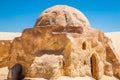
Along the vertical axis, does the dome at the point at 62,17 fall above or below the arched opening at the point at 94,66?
above

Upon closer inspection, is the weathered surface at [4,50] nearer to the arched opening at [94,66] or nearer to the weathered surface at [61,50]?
the weathered surface at [61,50]

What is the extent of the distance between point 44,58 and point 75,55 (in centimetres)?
157

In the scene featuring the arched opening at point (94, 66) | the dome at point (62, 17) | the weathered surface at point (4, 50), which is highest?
the dome at point (62, 17)

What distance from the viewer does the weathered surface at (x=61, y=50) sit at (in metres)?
12.3

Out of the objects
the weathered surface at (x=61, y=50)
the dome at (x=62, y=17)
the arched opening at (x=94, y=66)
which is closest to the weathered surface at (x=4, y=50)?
the weathered surface at (x=61, y=50)

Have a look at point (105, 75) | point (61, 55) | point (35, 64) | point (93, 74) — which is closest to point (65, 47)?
point (61, 55)

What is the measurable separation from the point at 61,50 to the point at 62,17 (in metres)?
2.55

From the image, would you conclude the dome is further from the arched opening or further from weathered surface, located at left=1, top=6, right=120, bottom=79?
the arched opening

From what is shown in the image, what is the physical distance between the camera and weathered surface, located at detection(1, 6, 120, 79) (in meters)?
12.3

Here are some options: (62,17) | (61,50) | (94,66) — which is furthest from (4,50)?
(94,66)

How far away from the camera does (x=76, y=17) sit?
1495cm

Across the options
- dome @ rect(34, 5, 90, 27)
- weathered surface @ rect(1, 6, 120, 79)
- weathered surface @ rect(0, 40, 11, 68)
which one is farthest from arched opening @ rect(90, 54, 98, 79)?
weathered surface @ rect(0, 40, 11, 68)

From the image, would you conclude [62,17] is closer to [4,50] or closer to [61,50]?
[61,50]

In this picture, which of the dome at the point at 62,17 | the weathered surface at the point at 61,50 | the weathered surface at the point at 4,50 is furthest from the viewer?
the weathered surface at the point at 4,50
